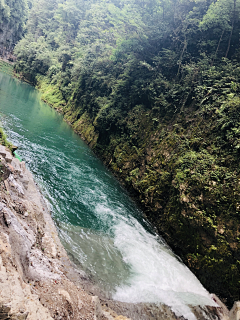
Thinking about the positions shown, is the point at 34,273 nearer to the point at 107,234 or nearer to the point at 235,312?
the point at 107,234

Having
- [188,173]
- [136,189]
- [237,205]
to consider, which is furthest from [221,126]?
[136,189]

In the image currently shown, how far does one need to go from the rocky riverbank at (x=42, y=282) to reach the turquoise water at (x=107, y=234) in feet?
1.88

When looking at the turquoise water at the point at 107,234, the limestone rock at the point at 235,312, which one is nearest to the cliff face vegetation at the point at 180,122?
the limestone rock at the point at 235,312

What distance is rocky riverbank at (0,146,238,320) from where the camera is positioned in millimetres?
3955

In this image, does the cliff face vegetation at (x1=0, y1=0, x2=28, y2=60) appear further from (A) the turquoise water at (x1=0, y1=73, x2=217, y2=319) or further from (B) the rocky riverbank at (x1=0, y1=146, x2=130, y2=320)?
(B) the rocky riverbank at (x1=0, y1=146, x2=130, y2=320)

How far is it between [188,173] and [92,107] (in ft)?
75.9

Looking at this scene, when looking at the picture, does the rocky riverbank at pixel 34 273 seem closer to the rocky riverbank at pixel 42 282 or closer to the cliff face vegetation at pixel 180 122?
the rocky riverbank at pixel 42 282

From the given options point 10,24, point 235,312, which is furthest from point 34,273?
point 10,24

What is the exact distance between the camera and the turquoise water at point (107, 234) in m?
8.52

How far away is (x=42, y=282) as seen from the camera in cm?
555

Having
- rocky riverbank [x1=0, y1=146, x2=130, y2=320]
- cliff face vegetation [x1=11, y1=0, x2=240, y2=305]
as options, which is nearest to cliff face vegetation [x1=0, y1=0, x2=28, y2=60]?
cliff face vegetation [x1=11, y1=0, x2=240, y2=305]

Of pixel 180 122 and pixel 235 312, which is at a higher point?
pixel 180 122

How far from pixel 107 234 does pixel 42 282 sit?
235 inches

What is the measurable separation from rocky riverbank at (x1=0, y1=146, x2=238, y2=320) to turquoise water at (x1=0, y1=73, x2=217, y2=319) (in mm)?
573
